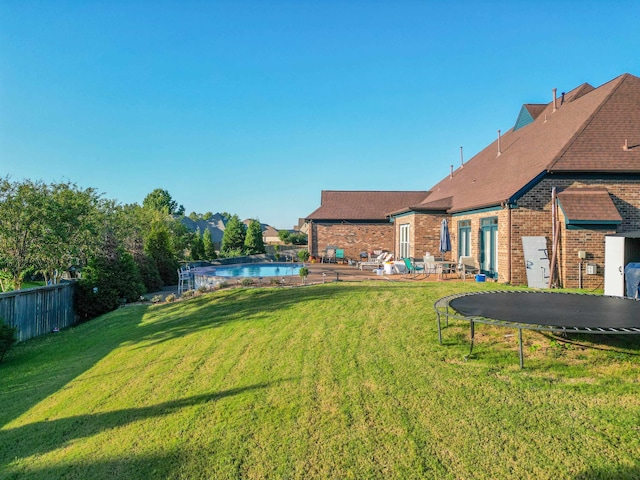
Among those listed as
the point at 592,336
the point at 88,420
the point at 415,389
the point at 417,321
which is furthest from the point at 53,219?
the point at 592,336

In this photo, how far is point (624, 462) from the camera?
3.47 metres

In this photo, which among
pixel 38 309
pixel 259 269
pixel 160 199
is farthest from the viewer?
pixel 160 199

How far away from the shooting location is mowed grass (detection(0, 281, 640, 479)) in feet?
12.5

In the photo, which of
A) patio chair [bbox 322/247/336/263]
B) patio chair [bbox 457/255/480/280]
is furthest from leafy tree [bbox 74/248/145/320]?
patio chair [bbox 322/247/336/263]

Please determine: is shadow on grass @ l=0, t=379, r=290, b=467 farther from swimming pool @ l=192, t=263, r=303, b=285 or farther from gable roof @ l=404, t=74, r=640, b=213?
swimming pool @ l=192, t=263, r=303, b=285

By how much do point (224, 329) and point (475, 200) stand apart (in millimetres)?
12088

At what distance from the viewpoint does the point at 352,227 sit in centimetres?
2891

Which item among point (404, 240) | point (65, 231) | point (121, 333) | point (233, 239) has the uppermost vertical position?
point (233, 239)

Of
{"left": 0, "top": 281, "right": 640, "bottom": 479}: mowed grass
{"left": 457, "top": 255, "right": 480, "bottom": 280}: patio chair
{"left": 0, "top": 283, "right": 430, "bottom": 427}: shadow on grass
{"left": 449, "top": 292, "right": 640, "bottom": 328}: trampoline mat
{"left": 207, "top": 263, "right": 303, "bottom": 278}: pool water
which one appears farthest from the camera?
{"left": 207, "top": 263, "right": 303, "bottom": 278}: pool water

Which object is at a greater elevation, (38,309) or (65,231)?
(65,231)

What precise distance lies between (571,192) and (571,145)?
1830 millimetres

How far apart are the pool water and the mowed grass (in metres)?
15.9

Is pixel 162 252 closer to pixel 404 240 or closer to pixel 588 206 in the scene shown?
pixel 404 240

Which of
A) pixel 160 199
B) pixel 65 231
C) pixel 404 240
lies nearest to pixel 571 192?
pixel 404 240
